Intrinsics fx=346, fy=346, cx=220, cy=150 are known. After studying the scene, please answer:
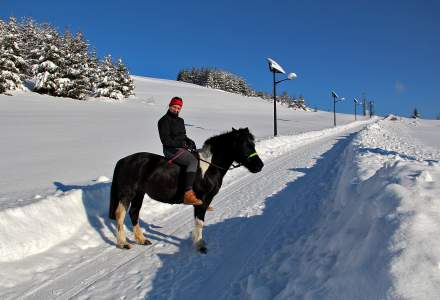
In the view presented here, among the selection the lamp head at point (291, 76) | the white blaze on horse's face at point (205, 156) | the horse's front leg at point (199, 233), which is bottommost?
the horse's front leg at point (199, 233)

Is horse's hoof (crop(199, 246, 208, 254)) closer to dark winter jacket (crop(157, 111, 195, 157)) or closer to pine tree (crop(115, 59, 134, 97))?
dark winter jacket (crop(157, 111, 195, 157))

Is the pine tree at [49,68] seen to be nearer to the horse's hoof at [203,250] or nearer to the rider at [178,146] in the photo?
the rider at [178,146]

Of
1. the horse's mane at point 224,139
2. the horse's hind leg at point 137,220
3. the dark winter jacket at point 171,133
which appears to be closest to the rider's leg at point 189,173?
the dark winter jacket at point 171,133

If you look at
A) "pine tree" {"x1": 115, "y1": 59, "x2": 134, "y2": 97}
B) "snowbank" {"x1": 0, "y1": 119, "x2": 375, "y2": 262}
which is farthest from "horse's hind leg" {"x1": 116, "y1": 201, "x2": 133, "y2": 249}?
"pine tree" {"x1": 115, "y1": 59, "x2": 134, "y2": 97}

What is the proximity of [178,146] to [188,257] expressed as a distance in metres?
2.05

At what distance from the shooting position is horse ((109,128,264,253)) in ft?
21.2

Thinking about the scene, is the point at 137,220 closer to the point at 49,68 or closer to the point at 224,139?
the point at 224,139

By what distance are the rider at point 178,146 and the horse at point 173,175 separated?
0.15 m

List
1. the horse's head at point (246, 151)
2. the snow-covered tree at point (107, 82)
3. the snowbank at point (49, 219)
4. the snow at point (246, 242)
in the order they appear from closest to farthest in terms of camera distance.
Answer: the snow at point (246, 242), the snowbank at point (49, 219), the horse's head at point (246, 151), the snow-covered tree at point (107, 82)

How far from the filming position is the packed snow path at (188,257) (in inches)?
187

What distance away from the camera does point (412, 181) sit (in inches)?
183

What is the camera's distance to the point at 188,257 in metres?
5.82

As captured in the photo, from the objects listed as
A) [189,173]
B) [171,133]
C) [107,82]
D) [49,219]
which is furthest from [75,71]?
[189,173]

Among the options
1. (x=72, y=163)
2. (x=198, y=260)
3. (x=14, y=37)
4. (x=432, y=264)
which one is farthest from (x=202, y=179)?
(x=14, y=37)
